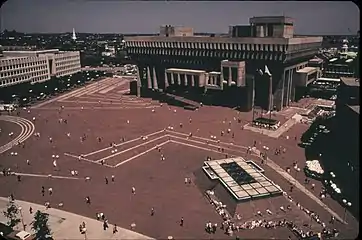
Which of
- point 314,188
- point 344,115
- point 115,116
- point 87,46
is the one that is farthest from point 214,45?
point 87,46

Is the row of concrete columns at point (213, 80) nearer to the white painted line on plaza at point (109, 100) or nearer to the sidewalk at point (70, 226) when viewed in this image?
the white painted line on plaza at point (109, 100)

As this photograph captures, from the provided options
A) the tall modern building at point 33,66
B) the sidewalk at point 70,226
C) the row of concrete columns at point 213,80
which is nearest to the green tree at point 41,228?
the sidewalk at point 70,226

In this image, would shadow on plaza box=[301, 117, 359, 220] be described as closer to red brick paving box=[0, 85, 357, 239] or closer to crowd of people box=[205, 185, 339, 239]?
red brick paving box=[0, 85, 357, 239]

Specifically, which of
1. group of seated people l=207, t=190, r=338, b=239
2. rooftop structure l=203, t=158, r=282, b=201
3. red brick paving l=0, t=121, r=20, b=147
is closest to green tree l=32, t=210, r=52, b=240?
group of seated people l=207, t=190, r=338, b=239

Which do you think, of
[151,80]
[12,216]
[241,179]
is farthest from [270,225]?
[151,80]

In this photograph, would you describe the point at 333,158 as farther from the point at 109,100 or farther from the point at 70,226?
the point at 109,100

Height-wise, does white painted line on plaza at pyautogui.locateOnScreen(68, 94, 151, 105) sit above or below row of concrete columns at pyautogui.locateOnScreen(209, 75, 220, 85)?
below

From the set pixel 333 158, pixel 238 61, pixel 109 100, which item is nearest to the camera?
pixel 333 158
